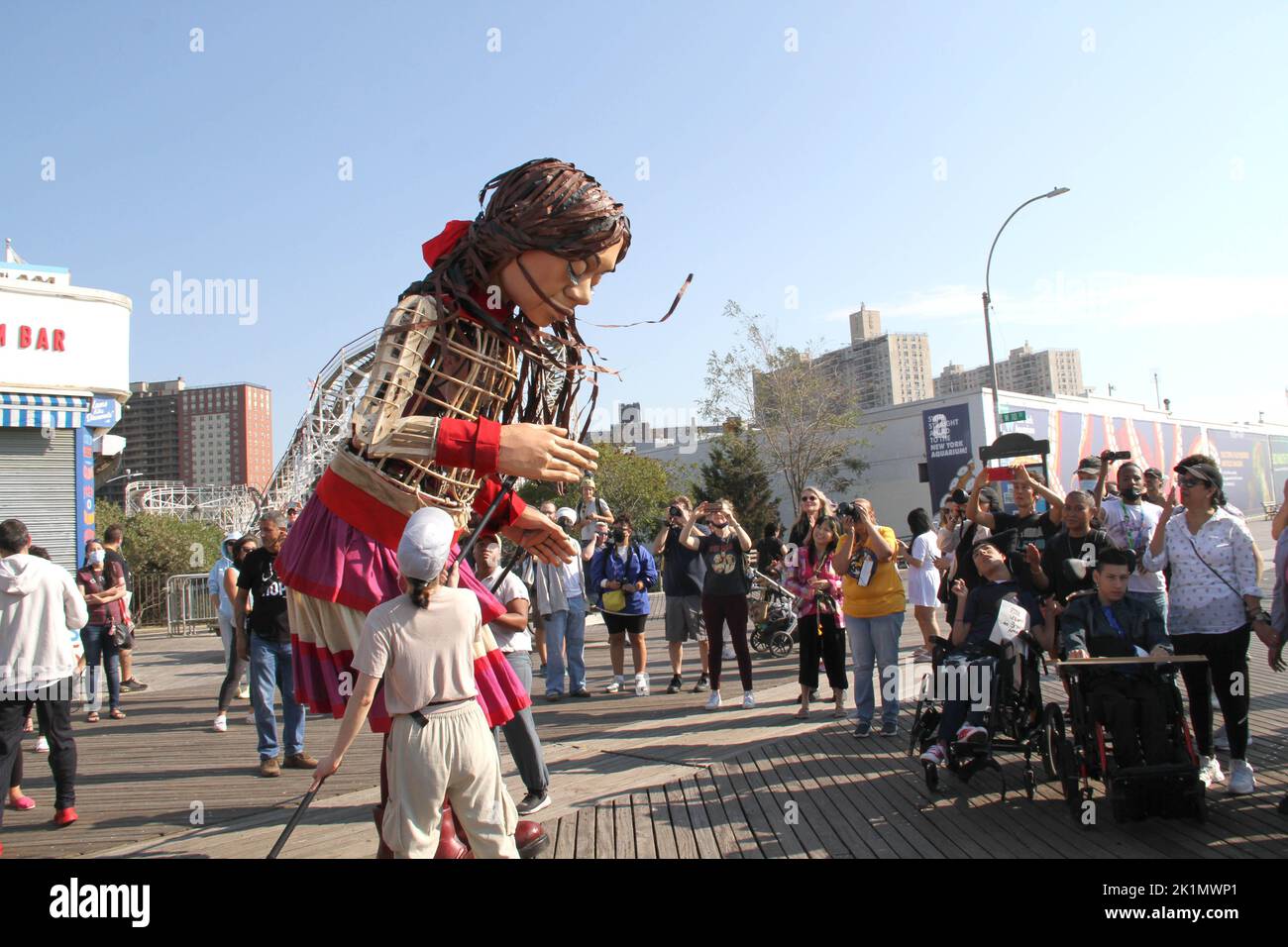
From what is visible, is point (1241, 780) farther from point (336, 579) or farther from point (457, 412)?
point (336, 579)

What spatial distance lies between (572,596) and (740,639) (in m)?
1.80

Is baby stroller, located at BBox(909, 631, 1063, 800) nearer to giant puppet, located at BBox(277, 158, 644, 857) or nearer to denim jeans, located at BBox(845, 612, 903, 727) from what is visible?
denim jeans, located at BBox(845, 612, 903, 727)

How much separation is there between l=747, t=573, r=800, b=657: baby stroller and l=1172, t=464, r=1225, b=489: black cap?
19.8 feet

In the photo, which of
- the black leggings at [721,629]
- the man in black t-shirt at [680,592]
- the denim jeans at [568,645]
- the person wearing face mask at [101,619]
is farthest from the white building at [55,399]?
the black leggings at [721,629]

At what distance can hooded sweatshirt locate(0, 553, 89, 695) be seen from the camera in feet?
16.3

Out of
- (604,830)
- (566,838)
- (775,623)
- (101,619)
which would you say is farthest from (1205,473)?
(101,619)

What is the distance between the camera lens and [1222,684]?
4.95 meters

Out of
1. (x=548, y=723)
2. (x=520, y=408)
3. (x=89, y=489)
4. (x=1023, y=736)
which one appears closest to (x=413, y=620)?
(x=520, y=408)

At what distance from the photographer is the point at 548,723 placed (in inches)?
296

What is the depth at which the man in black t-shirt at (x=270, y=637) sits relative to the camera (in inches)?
252

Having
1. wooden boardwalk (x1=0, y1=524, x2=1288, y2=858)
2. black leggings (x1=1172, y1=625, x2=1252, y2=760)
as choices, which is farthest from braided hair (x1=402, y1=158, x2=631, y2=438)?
black leggings (x1=1172, y1=625, x2=1252, y2=760)

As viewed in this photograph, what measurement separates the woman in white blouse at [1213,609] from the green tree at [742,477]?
26.3 m

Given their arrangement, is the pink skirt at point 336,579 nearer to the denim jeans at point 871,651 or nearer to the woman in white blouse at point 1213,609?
the woman in white blouse at point 1213,609
